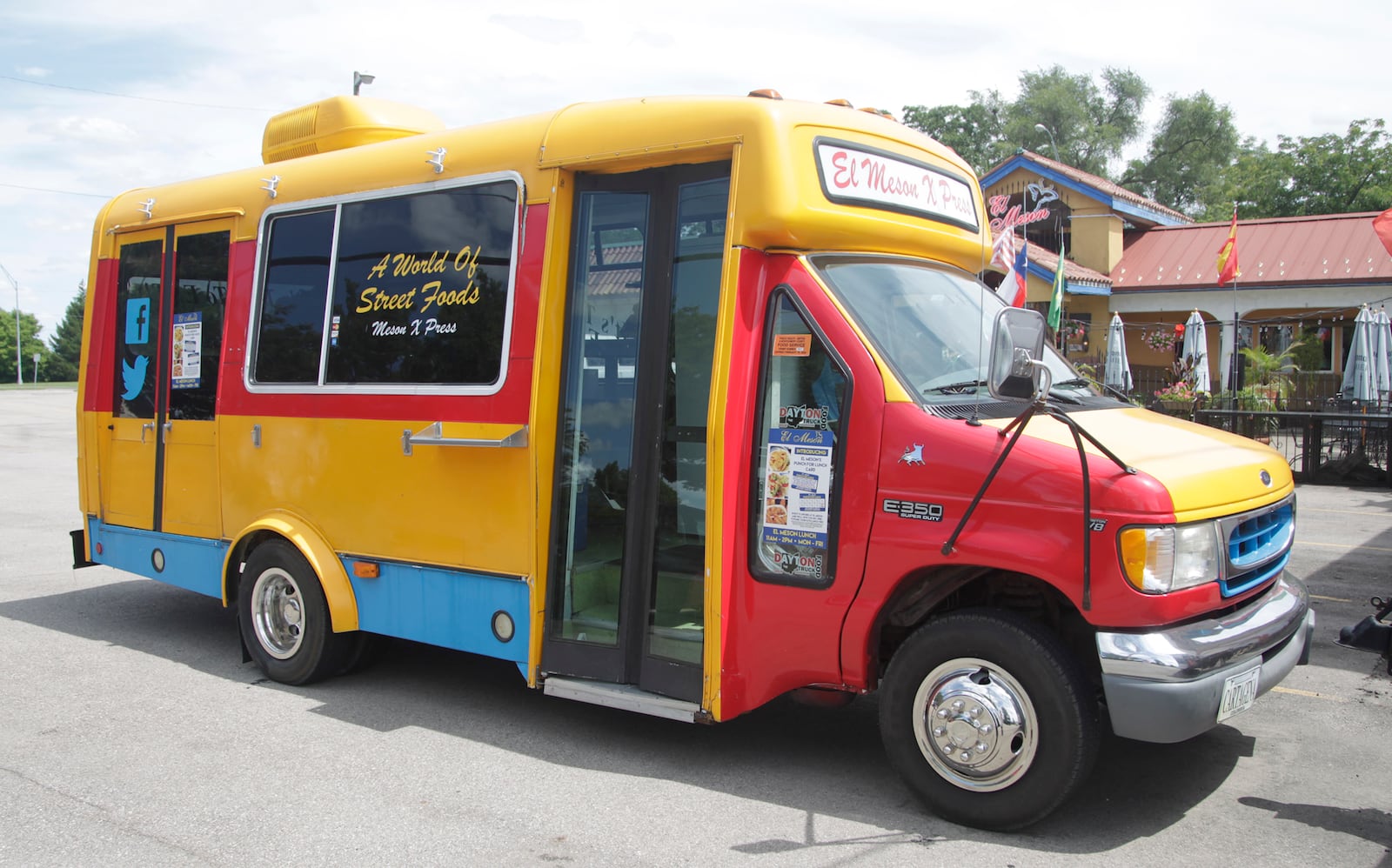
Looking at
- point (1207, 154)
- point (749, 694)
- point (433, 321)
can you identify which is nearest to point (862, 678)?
point (749, 694)

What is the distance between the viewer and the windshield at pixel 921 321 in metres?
4.62

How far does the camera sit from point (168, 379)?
7.37 m

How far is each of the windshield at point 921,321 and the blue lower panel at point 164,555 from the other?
4.50 meters

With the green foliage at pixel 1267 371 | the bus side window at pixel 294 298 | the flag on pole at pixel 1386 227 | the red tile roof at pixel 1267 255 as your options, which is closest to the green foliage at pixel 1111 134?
the red tile roof at pixel 1267 255

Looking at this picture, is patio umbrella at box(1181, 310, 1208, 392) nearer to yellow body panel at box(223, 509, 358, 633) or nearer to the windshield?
the windshield

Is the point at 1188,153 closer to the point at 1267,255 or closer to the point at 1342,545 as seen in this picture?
the point at 1267,255

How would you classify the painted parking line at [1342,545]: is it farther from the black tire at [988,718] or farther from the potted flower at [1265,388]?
the black tire at [988,718]

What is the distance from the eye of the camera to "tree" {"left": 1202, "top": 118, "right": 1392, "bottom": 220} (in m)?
38.2

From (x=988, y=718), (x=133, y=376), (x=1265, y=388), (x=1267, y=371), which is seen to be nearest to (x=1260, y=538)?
(x=988, y=718)

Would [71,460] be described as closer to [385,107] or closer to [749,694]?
[385,107]

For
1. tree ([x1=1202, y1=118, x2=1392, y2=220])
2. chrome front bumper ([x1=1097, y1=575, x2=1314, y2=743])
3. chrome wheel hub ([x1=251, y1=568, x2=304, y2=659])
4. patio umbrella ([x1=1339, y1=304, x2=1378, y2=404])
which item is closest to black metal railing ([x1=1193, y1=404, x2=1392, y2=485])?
patio umbrella ([x1=1339, y1=304, x2=1378, y2=404])

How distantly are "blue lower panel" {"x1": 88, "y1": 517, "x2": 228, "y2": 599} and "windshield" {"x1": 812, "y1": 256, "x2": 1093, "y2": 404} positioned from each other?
4.50 m

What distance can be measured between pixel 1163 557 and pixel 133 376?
681cm

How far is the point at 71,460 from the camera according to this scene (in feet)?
67.4
